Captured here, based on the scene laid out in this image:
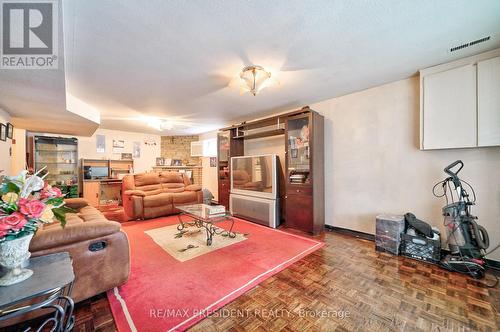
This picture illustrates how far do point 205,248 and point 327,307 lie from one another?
163 centimetres

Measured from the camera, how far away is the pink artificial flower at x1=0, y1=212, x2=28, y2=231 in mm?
967

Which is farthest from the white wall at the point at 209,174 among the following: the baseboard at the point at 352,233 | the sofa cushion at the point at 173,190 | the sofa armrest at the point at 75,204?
the baseboard at the point at 352,233

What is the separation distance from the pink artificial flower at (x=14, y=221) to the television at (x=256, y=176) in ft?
10.2

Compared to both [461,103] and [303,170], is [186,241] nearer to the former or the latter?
[303,170]

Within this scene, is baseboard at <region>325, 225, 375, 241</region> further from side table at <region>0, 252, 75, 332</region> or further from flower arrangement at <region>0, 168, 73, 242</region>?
flower arrangement at <region>0, 168, 73, 242</region>

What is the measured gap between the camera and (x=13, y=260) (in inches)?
41.2

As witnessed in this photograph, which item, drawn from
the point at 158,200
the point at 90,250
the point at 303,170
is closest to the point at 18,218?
the point at 90,250

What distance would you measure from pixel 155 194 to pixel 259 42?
12.8 feet

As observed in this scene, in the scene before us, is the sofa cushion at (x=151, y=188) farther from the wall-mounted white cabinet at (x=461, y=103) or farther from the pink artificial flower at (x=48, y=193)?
the wall-mounted white cabinet at (x=461, y=103)

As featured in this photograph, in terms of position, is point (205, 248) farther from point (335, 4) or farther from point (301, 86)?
point (335, 4)

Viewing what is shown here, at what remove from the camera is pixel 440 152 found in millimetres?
2484

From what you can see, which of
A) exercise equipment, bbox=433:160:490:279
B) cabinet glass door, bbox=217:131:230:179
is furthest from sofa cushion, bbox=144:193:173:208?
exercise equipment, bbox=433:160:490:279

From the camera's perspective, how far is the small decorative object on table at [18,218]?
1003 mm

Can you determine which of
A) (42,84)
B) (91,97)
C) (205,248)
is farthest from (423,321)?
(91,97)
